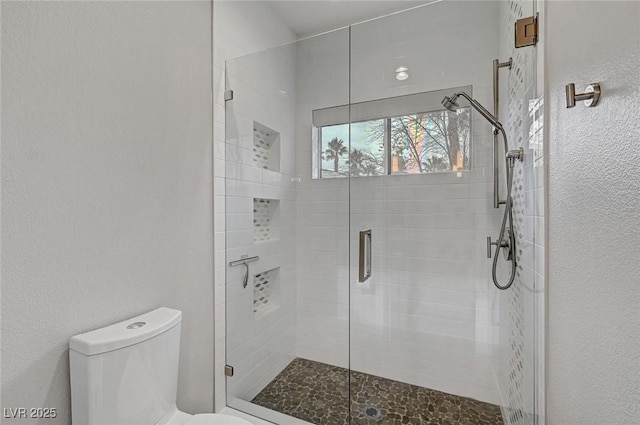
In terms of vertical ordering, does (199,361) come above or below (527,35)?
below

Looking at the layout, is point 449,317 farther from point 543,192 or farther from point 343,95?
point 343,95

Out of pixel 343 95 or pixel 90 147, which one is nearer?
pixel 90 147

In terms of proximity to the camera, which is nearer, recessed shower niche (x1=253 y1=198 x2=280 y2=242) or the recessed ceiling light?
the recessed ceiling light

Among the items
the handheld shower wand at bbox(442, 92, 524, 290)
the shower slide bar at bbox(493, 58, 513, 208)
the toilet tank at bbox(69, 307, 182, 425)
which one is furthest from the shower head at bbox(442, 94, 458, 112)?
the toilet tank at bbox(69, 307, 182, 425)

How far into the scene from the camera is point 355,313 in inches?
72.6

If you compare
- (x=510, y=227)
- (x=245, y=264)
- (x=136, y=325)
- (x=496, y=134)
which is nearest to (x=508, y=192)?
(x=510, y=227)

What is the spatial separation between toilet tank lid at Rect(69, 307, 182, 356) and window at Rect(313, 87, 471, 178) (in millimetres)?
1151

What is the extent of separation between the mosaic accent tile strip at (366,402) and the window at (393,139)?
127cm

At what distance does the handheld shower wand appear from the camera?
1.41 m

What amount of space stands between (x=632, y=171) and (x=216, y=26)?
6.51 feet

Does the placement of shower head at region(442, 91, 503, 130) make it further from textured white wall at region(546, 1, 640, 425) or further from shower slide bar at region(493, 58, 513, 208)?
textured white wall at region(546, 1, 640, 425)

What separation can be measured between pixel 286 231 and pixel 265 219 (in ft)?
0.53

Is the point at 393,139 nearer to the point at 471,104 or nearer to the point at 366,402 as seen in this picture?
the point at 471,104

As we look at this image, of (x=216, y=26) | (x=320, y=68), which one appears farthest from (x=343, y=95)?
(x=216, y=26)
